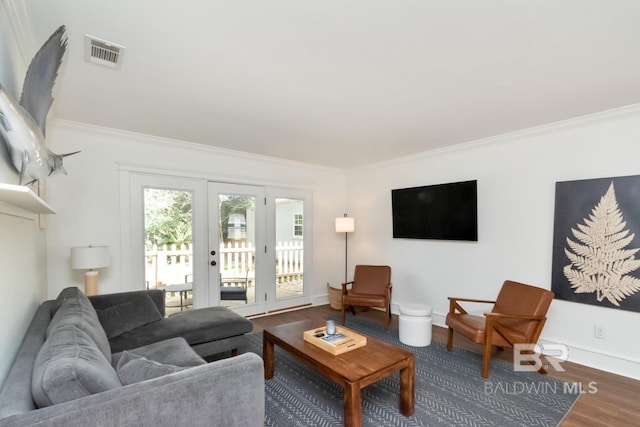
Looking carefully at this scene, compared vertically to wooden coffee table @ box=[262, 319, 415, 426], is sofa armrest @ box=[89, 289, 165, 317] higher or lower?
higher

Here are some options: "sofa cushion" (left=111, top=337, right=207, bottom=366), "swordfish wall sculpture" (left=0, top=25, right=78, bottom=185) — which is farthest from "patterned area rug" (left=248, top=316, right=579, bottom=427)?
"swordfish wall sculpture" (left=0, top=25, right=78, bottom=185)

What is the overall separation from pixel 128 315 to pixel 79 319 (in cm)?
102

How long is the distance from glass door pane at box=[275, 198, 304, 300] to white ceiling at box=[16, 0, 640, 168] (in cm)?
174

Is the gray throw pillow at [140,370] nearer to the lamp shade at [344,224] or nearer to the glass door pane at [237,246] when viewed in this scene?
the glass door pane at [237,246]

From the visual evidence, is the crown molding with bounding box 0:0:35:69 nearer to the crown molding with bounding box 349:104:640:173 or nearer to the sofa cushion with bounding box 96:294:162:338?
the sofa cushion with bounding box 96:294:162:338

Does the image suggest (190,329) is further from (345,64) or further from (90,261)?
(345,64)

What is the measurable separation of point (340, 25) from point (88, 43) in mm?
1467

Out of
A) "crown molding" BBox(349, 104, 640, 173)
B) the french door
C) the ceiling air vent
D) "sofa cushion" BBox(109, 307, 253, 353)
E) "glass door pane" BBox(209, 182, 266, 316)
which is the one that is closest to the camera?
the ceiling air vent

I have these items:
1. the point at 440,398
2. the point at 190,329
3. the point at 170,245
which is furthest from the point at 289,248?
the point at 440,398

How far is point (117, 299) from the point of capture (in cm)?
285

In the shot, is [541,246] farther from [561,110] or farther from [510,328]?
[561,110]

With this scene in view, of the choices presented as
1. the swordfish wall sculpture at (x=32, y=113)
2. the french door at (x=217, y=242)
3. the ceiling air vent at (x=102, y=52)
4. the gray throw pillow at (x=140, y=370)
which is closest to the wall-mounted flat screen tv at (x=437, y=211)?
the french door at (x=217, y=242)

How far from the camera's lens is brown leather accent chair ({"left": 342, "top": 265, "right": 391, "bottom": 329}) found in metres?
4.05

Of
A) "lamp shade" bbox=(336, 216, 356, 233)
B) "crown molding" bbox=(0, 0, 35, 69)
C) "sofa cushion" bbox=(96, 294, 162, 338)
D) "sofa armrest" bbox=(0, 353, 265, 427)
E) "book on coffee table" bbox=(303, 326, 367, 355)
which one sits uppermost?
"crown molding" bbox=(0, 0, 35, 69)
